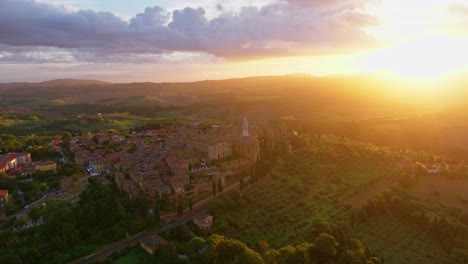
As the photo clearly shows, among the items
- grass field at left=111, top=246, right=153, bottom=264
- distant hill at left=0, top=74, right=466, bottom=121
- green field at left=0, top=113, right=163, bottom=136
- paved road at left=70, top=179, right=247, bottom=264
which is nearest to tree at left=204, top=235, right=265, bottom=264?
grass field at left=111, top=246, right=153, bottom=264

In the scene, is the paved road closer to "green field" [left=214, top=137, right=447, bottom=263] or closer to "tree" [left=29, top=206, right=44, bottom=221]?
"green field" [left=214, top=137, right=447, bottom=263]

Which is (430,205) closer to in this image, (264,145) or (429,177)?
(429,177)

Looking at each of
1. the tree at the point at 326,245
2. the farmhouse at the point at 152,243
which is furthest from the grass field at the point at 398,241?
the farmhouse at the point at 152,243

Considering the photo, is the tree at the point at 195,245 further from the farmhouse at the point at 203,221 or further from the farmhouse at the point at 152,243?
the farmhouse at the point at 203,221

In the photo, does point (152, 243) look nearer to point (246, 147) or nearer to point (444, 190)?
point (246, 147)

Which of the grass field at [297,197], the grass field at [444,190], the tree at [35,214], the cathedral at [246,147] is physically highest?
the cathedral at [246,147]

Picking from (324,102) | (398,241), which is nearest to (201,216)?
(398,241)
